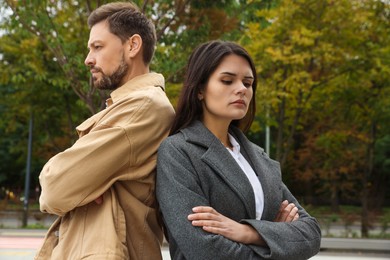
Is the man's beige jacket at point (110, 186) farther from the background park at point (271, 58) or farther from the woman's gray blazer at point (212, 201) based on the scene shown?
the background park at point (271, 58)

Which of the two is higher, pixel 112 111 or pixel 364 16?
pixel 364 16

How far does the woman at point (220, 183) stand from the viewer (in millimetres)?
2131

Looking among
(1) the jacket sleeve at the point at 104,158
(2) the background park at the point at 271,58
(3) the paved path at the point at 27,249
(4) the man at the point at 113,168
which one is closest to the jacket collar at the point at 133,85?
(4) the man at the point at 113,168

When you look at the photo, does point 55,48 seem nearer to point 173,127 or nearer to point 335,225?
point 173,127

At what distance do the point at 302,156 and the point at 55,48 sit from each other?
1904cm

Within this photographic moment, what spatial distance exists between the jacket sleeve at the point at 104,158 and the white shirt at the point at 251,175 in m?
0.32

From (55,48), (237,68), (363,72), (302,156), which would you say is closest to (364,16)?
(363,72)

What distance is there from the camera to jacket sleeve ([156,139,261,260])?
6.89ft

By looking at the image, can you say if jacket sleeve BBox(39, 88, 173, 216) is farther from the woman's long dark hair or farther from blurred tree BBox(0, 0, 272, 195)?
blurred tree BBox(0, 0, 272, 195)

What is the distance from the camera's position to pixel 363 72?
17141mm

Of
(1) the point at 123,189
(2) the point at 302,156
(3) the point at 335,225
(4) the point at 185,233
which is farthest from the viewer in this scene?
(2) the point at 302,156

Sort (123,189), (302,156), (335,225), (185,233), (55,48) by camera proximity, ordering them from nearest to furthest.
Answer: (185,233), (123,189), (55,48), (335,225), (302,156)

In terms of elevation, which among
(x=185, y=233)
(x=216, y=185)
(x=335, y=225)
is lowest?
(x=335, y=225)

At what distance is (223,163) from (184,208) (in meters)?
0.26
